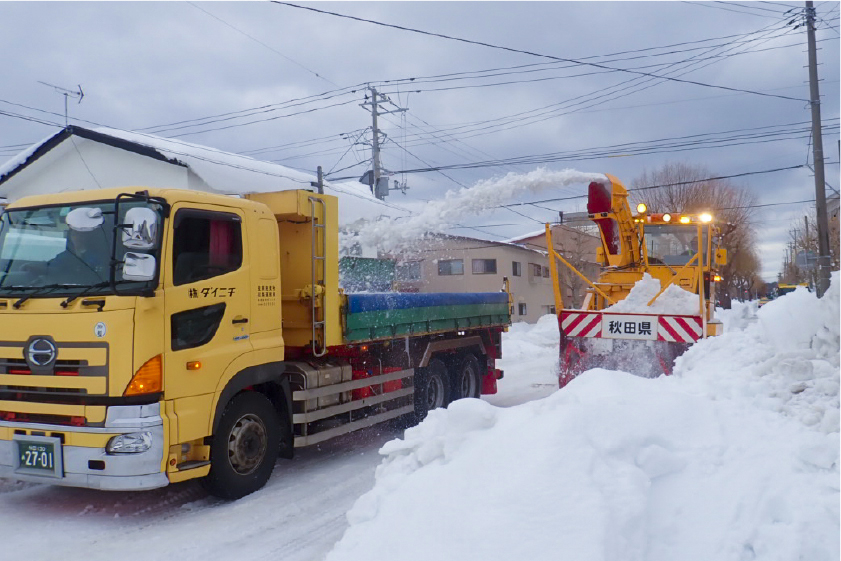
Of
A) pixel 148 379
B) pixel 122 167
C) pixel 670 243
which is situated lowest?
pixel 148 379

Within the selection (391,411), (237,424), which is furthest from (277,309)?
(391,411)

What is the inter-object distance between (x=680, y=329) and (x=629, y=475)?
5618mm

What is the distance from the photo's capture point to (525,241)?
47.5 metres

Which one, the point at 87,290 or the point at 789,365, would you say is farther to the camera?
the point at 87,290

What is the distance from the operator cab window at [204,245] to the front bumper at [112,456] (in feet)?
3.59

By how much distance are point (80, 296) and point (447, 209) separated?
18.4ft

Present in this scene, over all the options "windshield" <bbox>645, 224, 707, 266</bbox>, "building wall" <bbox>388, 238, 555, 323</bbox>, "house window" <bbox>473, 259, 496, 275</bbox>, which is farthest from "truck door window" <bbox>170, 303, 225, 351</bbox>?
"house window" <bbox>473, 259, 496, 275</bbox>

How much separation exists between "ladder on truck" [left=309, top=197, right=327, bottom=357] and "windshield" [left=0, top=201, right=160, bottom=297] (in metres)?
1.95

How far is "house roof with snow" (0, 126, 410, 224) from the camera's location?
56.7 feet

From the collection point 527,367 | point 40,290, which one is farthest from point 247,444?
point 527,367

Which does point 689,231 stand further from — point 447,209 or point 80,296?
point 80,296

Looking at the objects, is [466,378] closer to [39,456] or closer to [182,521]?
[182,521]

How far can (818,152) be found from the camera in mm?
17656

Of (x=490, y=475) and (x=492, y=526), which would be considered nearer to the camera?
(x=492, y=526)
